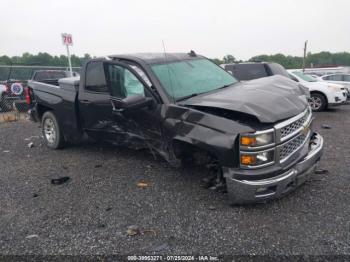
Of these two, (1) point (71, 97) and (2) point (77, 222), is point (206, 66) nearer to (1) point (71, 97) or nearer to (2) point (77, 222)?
(1) point (71, 97)

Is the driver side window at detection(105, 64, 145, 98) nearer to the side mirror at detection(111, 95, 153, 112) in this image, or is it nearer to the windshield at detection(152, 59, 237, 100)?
the side mirror at detection(111, 95, 153, 112)

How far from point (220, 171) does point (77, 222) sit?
5.67 ft

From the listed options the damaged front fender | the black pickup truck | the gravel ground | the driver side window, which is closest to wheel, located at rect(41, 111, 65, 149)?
the black pickup truck

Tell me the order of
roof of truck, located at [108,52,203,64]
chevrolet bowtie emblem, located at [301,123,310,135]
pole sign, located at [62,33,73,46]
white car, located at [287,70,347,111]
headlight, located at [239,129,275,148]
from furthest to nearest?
pole sign, located at [62,33,73,46] → white car, located at [287,70,347,111] → roof of truck, located at [108,52,203,64] → chevrolet bowtie emblem, located at [301,123,310,135] → headlight, located at [239,129,275,148]

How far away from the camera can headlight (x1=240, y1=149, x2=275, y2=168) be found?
10.8ft

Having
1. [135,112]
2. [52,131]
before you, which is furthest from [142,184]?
[52,131]

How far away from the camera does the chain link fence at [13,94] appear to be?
11820mm

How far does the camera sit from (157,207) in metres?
3.82

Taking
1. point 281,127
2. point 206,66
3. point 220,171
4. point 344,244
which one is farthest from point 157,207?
point 206,66

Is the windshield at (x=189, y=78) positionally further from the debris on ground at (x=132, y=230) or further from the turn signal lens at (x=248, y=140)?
the debris on ground at (x=132, y=230)

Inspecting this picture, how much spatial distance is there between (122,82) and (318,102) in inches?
330

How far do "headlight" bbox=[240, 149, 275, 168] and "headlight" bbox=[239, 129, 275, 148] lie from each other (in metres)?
0.08

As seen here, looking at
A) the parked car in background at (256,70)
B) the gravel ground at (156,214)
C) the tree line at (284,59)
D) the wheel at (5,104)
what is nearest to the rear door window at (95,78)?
the gravel ground at (156,214)

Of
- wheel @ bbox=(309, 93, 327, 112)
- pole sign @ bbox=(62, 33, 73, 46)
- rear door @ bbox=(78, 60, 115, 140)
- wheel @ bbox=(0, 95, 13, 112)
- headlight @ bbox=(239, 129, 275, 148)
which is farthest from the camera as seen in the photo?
wheel @ bbox=(0, 95, 13, 112)
